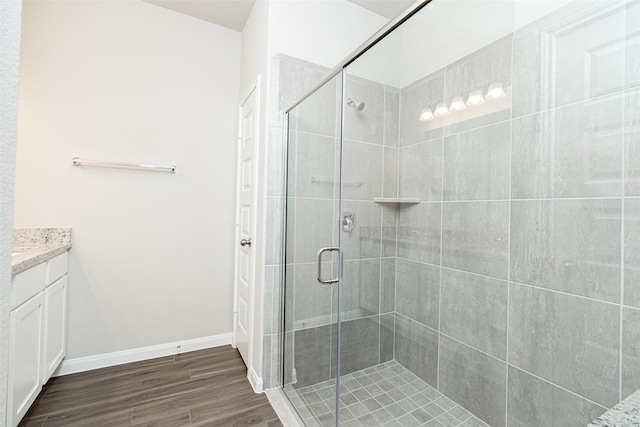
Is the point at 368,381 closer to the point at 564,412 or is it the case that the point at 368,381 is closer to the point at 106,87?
the point at 564,412

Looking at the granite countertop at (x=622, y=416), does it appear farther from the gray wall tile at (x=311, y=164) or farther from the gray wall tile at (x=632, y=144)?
the gray wall tile at (x=311, y=164)

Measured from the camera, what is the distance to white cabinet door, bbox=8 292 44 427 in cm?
134

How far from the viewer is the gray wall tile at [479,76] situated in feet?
4.90

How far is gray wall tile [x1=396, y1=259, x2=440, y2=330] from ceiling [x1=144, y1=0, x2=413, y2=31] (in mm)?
2016

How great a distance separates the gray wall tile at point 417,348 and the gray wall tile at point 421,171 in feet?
2.64

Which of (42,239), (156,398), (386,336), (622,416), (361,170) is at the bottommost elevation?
(156,398)

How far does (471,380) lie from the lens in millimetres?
1635

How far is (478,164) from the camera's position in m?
1.61

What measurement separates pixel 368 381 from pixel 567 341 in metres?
0.98

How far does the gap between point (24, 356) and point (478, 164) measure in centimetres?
258

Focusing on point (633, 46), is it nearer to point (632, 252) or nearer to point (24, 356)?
point (632, 252)

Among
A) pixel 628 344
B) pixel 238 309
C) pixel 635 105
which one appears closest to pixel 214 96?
pixel 238 309

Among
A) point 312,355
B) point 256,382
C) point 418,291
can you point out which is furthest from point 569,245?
point 256,382

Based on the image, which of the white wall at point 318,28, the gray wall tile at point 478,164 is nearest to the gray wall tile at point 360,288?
the gray wall tile at point 478,164
